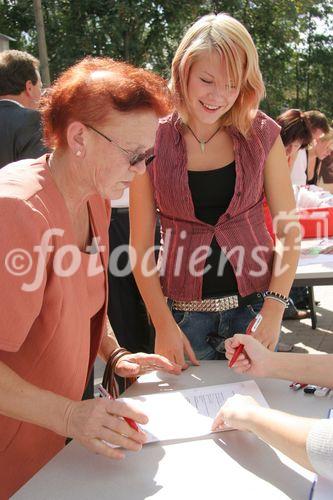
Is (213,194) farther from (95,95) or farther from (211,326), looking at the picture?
(95,95)

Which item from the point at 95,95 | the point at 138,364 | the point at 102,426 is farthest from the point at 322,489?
the point at 95,95

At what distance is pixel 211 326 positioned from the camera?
5.81ft

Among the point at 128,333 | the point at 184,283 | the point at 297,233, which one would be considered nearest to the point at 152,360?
the point at 184,283

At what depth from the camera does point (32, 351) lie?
1141 millimetres

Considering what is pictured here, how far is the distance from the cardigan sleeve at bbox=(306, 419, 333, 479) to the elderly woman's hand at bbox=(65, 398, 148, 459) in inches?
13.2

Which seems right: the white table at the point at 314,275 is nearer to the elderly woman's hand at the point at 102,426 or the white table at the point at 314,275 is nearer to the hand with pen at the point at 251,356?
the hand with pen at the point at 251,356

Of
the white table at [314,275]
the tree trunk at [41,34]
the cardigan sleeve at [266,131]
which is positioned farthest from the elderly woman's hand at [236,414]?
the tree trunk at [41,34]

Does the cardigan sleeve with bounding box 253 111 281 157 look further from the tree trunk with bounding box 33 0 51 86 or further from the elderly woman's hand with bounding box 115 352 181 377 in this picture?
the tree trunk with bounding box 33 0 51 86

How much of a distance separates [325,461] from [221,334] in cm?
80

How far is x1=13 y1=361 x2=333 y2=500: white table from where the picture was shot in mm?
1033

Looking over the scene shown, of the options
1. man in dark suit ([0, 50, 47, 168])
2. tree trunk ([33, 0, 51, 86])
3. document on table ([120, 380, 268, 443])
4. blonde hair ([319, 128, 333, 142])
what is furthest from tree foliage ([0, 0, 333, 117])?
document on table ([120, 380, 268, 443])

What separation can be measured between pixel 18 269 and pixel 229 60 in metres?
0.94

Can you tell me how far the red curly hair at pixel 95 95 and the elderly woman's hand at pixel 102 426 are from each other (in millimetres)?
573

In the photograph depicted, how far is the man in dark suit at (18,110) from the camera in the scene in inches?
131
